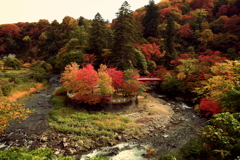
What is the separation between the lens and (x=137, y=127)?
70.3 ft

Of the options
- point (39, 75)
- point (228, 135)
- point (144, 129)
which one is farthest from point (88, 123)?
point (39, 75)

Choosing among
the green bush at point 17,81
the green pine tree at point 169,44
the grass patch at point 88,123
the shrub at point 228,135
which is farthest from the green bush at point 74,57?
the shrub at point 228,135

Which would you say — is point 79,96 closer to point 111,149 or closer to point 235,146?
point 111,149

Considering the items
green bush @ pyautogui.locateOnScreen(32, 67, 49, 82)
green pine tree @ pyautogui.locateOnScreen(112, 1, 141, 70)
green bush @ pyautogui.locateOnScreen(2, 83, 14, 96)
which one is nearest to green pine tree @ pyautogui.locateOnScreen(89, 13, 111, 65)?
green pine tree @ pyautogui.locateOnScreen(112, 1, 141, 70)

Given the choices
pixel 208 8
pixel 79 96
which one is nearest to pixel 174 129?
pixel 79 96

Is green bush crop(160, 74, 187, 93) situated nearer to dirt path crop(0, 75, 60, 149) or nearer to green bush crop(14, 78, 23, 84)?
dirt path crop(0, 75, 60, 149)

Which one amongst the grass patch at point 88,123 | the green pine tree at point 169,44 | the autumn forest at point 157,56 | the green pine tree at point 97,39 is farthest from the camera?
the green pine tree at point 169,44

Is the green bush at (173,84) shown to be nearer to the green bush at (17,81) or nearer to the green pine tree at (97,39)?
the green pine tree at (97,39)

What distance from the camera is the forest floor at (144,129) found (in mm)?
17422

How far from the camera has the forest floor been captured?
17422 millimetres

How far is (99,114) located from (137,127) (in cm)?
656

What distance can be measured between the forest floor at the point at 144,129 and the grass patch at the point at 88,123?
3.54 ft

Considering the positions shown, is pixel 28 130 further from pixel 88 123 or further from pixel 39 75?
pixel 39 75

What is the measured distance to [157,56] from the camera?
154 feet
